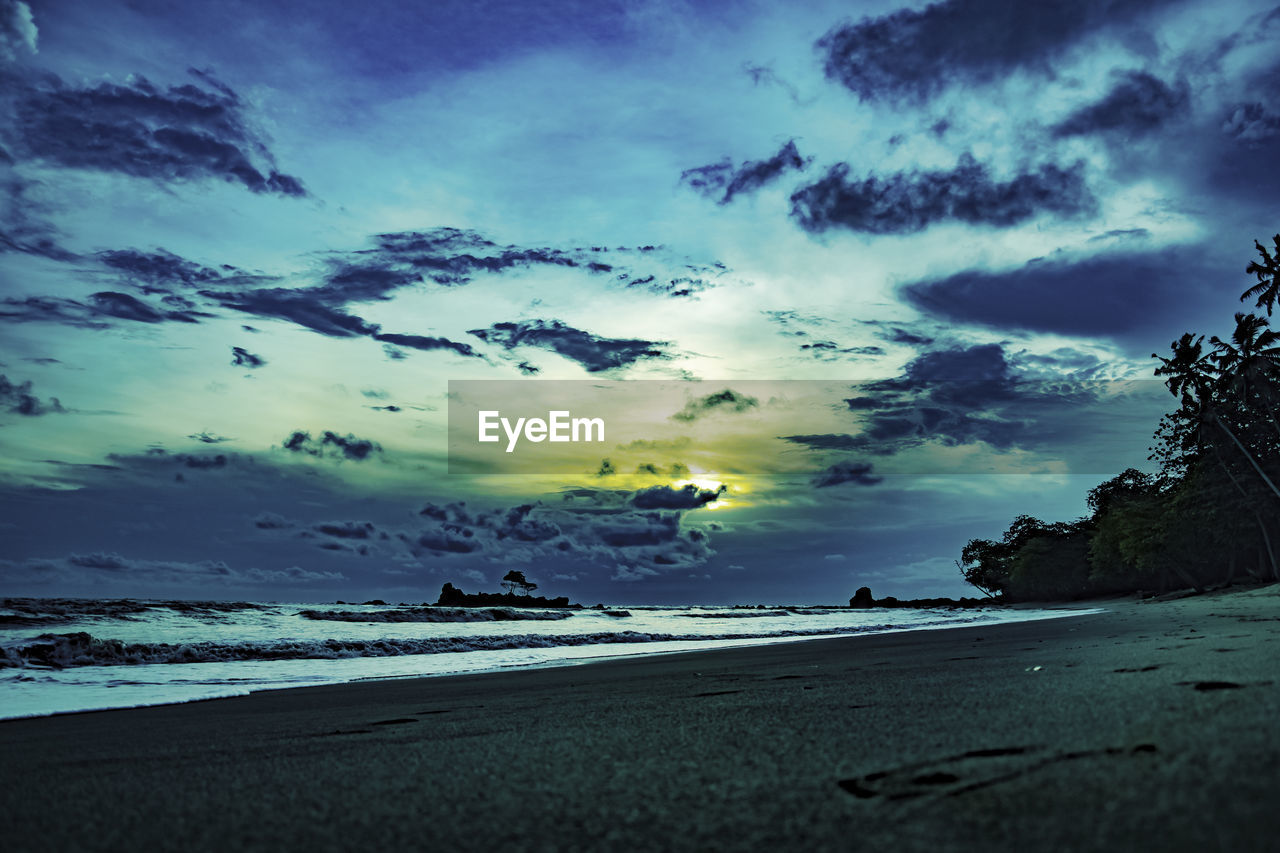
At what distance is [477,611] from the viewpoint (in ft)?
115

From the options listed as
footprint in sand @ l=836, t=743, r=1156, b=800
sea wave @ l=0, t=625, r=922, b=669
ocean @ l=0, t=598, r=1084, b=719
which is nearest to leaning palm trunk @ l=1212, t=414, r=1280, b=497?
ocean @ l=0, t=598, r=1084, b=719

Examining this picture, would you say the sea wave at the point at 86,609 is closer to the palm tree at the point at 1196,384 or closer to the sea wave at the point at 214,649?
the sea wave at the point at 214,649

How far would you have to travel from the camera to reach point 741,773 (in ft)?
8.14

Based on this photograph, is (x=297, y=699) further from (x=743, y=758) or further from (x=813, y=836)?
(x=813, y=836)

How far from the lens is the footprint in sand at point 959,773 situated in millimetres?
2043

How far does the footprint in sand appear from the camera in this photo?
204cm

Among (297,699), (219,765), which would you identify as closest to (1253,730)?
(219,765)

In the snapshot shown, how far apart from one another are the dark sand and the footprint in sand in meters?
0.01

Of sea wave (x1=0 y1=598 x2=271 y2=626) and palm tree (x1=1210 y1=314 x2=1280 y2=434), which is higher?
palm tree (x1=1210 y1=314 x2=1280 y2=434)

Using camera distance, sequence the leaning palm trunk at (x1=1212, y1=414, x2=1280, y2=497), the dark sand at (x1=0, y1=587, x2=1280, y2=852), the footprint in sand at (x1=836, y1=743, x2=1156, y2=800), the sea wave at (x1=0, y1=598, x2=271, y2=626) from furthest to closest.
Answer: the leaning palm trunk at (x1=1212, y1=414, x2=1280, y2=497), the sea wave at (x1=0, y1=598, x2=271, y2=626), the footprint in sand at (x1=836, y1=743, x2=1156, y2=800), the dark sand at (x1=0, y1=587, x2=1280, y2=852)

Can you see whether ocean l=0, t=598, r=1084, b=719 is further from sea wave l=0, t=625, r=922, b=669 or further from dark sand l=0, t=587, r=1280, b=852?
dark sand l=0, t=587, r=1280, b=852

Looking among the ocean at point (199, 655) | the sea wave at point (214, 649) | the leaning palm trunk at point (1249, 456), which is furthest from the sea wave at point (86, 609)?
the leaning palm trunk at point (1249, 456)

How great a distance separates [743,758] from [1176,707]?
4.85 feet

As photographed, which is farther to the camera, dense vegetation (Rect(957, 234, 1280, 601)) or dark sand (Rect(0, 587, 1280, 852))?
dense vegetation (Rect(957, 234, 1280, 601))
